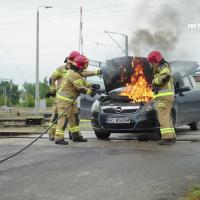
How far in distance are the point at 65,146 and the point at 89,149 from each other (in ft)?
2.60

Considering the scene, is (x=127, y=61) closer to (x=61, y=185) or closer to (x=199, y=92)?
(x=199, y=92)

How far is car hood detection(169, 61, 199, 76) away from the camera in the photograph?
12.2m

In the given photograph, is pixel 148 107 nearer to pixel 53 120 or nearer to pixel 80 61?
pixel 80 61

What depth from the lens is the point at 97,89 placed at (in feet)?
35.5

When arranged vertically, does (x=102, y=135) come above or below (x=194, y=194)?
above

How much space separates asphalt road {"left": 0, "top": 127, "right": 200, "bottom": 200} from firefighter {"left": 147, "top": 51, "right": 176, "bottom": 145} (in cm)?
36

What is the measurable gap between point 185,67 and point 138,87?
2.10 metres

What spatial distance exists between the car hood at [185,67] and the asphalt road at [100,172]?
10.4ft

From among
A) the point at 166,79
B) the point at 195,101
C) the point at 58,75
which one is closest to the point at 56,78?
the point at 58,75

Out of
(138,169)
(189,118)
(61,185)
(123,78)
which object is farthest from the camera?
(189,118)

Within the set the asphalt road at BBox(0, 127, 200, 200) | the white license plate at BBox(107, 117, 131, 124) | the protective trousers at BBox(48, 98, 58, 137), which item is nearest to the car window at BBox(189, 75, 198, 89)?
the white license plate at BBox(107, 117, 131, 124)

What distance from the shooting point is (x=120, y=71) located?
431 inches

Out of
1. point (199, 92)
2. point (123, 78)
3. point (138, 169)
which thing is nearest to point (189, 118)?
point (199, 92)

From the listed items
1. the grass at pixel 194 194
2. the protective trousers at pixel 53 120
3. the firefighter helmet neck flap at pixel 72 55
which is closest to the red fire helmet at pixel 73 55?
the firefighter helmet neck flap at pixel 72 55
